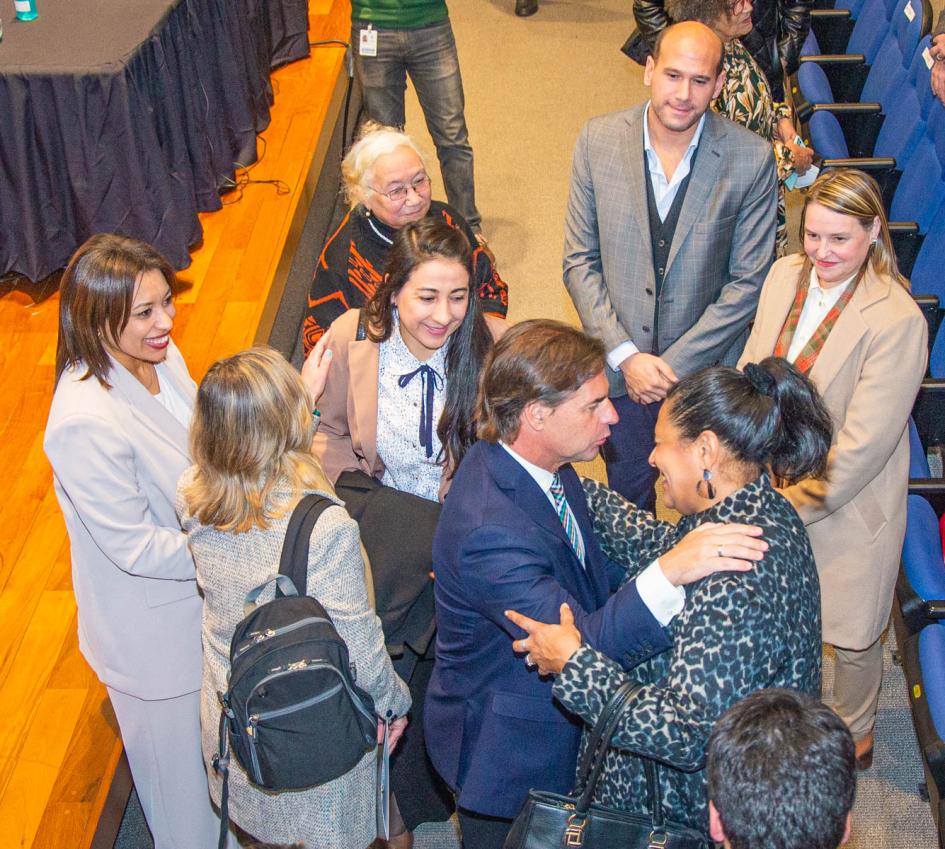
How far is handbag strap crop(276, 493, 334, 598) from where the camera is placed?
2109 millimetres

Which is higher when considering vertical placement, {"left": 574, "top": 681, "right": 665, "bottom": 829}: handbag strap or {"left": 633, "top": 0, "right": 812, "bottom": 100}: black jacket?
{"left": 633, "top": 0, "right": 812, "bottom": 100}: black jacket

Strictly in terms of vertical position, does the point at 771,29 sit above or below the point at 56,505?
above

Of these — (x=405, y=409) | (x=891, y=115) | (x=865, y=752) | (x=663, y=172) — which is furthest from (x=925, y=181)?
(x=405, y=409)

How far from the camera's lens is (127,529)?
7.77 ft

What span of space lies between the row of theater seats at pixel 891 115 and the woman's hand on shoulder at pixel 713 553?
1961mm

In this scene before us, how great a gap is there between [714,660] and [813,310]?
4.27 feet

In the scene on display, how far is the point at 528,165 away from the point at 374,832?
14.5ft

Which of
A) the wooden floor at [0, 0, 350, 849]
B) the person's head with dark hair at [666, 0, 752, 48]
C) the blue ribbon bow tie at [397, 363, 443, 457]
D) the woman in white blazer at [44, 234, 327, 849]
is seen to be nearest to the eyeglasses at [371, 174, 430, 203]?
the blue ribbon bow tie at [397, 363, 443, 457]

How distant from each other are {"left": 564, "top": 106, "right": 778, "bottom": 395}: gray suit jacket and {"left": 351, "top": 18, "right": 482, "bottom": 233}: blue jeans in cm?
178

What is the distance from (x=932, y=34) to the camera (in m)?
4.14

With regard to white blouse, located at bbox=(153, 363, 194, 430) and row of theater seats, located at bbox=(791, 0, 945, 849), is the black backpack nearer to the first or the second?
white blouse, located at bbox=(153, 363, 194, 430)

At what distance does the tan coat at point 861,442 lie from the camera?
265 centimetres

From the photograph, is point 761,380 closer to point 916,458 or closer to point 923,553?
point 923,553

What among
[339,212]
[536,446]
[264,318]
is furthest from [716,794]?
[339,212]
